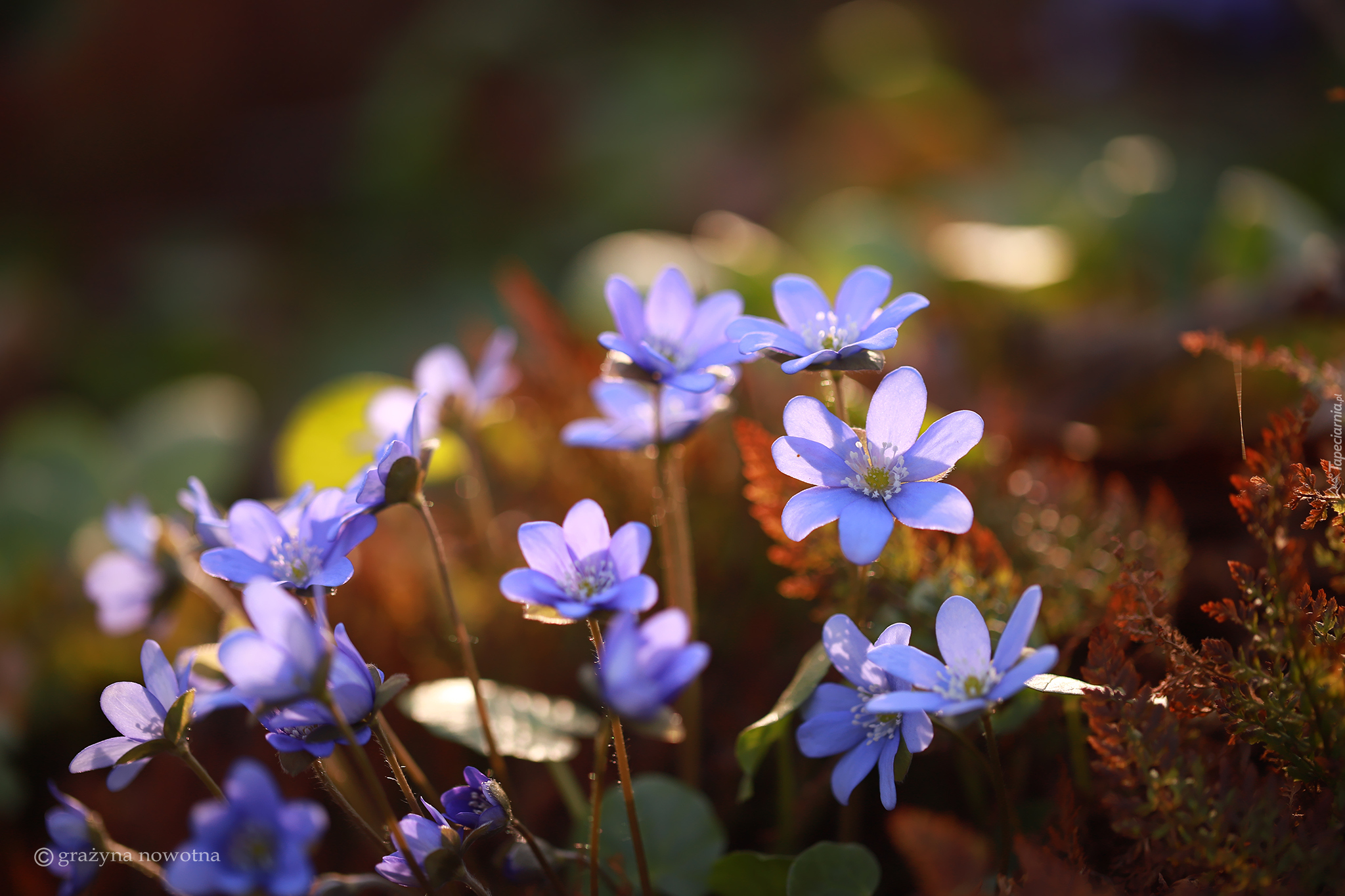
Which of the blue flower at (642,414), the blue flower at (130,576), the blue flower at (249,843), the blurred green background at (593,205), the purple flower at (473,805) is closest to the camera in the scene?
the blue flower at (249,843)

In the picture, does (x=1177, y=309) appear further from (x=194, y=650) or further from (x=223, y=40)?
(x=223, y=40)

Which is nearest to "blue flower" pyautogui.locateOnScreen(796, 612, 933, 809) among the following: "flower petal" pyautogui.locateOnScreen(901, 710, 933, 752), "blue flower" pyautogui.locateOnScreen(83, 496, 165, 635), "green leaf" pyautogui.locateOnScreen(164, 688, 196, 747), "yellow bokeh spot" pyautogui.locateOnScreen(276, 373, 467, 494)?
"flower petal" pyautogui.locateOnScreen(901, 710, 933, 752)

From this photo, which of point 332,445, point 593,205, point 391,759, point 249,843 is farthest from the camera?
point 593,205

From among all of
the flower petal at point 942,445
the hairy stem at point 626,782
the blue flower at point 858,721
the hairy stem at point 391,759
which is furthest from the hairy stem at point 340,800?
the flower petal at point 942,445

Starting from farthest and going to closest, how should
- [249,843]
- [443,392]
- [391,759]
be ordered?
[443,392] < [391,759] < [249,843]

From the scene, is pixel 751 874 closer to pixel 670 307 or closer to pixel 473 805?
pixel 473 805

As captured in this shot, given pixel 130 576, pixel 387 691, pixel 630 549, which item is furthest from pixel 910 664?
pixel 130 576

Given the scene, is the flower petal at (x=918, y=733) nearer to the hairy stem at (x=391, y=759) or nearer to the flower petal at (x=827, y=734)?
the flower petal at (x=827, y=734)
